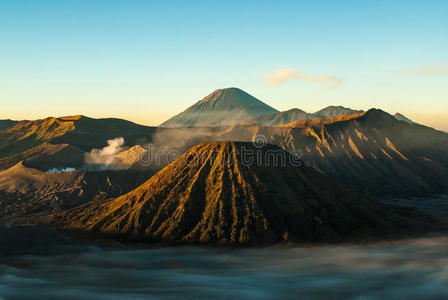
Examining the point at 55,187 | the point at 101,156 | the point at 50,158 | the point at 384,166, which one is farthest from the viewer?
the point at 101,156

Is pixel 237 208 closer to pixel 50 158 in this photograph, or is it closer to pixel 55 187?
pixel 55 187

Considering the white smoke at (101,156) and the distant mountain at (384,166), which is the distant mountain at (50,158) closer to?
the white smoke at (101,156)

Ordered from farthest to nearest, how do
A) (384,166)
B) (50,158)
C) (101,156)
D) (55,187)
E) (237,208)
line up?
(101,156)
(384,166)
(50,158)
(55,187)
(237,208)

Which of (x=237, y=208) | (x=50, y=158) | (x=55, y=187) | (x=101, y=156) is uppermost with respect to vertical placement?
(x=101, y=156)

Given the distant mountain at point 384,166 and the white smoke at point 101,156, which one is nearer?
the distant mountain at point 384,166

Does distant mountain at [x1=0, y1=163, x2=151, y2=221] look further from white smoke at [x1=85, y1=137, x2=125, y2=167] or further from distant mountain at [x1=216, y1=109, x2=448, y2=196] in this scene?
distant mountain at [x1=216, y1=109, x2=448, y2=196]

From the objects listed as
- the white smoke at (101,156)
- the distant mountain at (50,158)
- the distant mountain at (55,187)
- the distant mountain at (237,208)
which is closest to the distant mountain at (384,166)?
Answer: the distant mountain at (237,208)

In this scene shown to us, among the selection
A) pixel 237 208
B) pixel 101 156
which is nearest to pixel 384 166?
pixel 237 208

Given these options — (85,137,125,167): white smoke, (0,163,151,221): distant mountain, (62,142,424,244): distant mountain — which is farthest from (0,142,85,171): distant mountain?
(62,142,424,244): distant mountain
